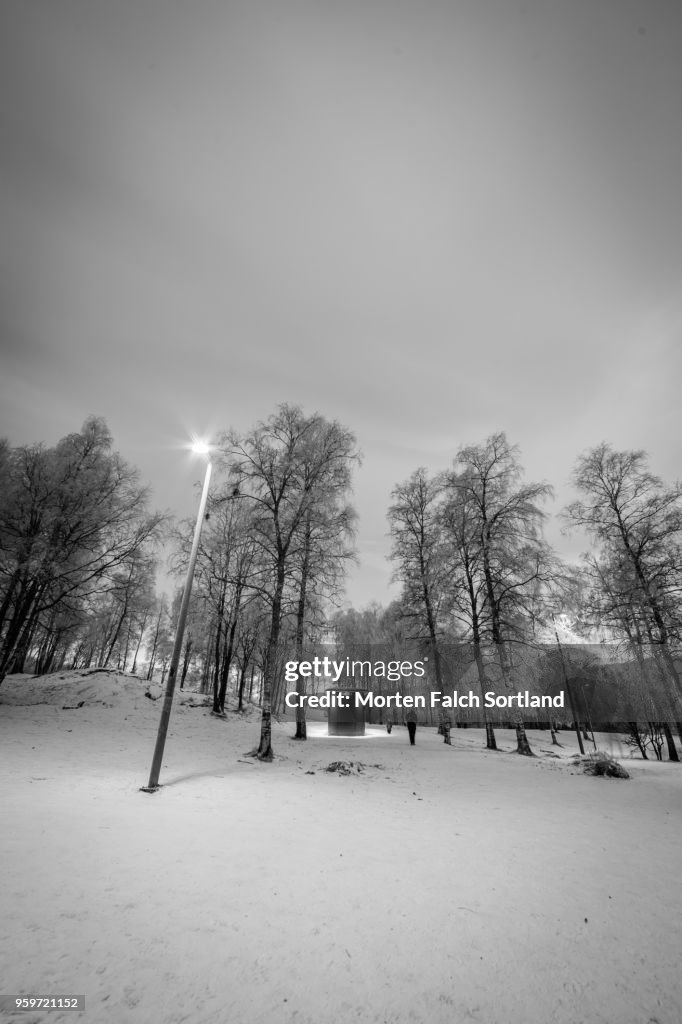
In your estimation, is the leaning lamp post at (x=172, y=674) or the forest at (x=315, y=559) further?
the forest at (x=315, y=559)

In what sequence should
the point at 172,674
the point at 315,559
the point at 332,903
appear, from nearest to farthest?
the point at 332,903 → the point at 172,674 → the point at 315,559

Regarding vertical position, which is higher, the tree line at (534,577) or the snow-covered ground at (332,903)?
the tree line at (534,577)

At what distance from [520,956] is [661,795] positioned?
29.8 feet

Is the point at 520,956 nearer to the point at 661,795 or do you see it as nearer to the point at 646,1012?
the point at 646,1012

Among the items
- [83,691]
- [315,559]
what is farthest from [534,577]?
[83,691]

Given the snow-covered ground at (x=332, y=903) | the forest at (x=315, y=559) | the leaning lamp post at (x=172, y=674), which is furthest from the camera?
the forest at (x=315, y=559)

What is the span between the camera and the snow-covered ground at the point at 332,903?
2.45 metres

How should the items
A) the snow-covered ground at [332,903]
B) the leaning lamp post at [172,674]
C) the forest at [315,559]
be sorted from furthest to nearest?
the forest at [315,559] → the leaning lamp post at [172,674] → the snow-covered ground at [332,903]

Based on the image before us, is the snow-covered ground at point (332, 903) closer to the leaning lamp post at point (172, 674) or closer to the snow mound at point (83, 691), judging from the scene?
the leaning lamp post at point (172, 674)

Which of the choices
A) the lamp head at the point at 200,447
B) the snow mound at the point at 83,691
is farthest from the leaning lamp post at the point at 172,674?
the snow mound at the point at 83,691

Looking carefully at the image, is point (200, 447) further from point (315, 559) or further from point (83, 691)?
point (83, 691)

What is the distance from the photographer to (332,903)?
357 centimetres

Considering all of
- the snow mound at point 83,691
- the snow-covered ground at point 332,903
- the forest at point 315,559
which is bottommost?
the snow-covered ground at point 332,903

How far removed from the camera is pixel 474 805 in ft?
24.3
